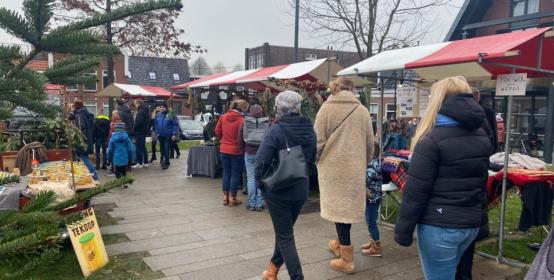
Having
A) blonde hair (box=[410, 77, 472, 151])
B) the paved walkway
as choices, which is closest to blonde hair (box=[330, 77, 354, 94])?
blonde hair (box=[410, 77, 472, 151])

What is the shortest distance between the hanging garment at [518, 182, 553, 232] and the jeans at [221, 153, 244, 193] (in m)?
4.11

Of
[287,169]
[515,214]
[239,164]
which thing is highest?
[287,169]

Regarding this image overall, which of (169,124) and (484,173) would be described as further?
(169,124)

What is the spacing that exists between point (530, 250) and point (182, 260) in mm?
4060

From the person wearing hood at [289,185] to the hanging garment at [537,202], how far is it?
2.55 m

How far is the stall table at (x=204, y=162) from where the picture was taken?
9.66 metres

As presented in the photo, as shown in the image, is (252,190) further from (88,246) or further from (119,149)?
(119,149)

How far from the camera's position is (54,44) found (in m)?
1.38

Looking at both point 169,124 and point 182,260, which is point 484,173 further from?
point 169,124

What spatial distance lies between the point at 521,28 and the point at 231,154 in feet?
45.8

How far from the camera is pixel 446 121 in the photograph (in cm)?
276

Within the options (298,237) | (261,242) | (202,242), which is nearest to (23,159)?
(202,242)

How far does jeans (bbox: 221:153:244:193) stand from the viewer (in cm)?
709

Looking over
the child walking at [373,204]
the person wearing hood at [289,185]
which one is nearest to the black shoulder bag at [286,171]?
the person wearing hood at [289,185]
